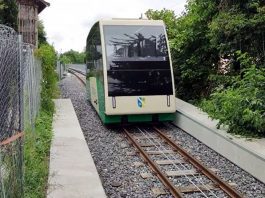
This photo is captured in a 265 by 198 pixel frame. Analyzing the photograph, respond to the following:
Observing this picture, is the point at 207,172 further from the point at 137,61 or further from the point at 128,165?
the point at 137,61

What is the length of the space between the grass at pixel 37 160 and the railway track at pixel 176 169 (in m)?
1.91

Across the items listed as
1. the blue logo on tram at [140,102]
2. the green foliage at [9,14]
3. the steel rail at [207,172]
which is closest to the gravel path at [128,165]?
the steel rail at [207,172]

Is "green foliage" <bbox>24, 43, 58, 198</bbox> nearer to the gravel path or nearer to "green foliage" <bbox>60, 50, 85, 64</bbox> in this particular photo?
the gravel path

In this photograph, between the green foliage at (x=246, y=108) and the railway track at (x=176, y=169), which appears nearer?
the railway track at (x=176, y=169)

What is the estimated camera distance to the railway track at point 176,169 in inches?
308

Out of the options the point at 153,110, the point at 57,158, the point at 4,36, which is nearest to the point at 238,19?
the point at 153,110

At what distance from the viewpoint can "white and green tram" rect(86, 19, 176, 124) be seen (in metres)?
13.1

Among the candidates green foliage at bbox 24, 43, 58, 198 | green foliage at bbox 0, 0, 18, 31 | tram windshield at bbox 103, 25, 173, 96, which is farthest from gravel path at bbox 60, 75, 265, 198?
green foliage at bbox 0, 0, 18, 31

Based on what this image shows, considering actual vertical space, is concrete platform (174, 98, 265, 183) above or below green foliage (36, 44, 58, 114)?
below

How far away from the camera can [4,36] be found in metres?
5.03

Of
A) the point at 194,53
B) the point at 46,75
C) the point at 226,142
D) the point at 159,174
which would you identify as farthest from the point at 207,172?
the point at 46,75

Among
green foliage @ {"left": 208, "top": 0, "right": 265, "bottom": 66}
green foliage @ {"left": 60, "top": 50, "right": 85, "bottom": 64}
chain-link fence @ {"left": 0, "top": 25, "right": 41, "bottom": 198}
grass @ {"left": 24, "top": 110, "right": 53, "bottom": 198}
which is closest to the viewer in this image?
chain-link fence @ {"left": 0, "top": 25, "right": 41, "bottom": 198}

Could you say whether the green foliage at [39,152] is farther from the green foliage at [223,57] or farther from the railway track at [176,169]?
the green foliage at [223,57]

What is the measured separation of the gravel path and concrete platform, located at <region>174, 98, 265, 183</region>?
0.47ft
